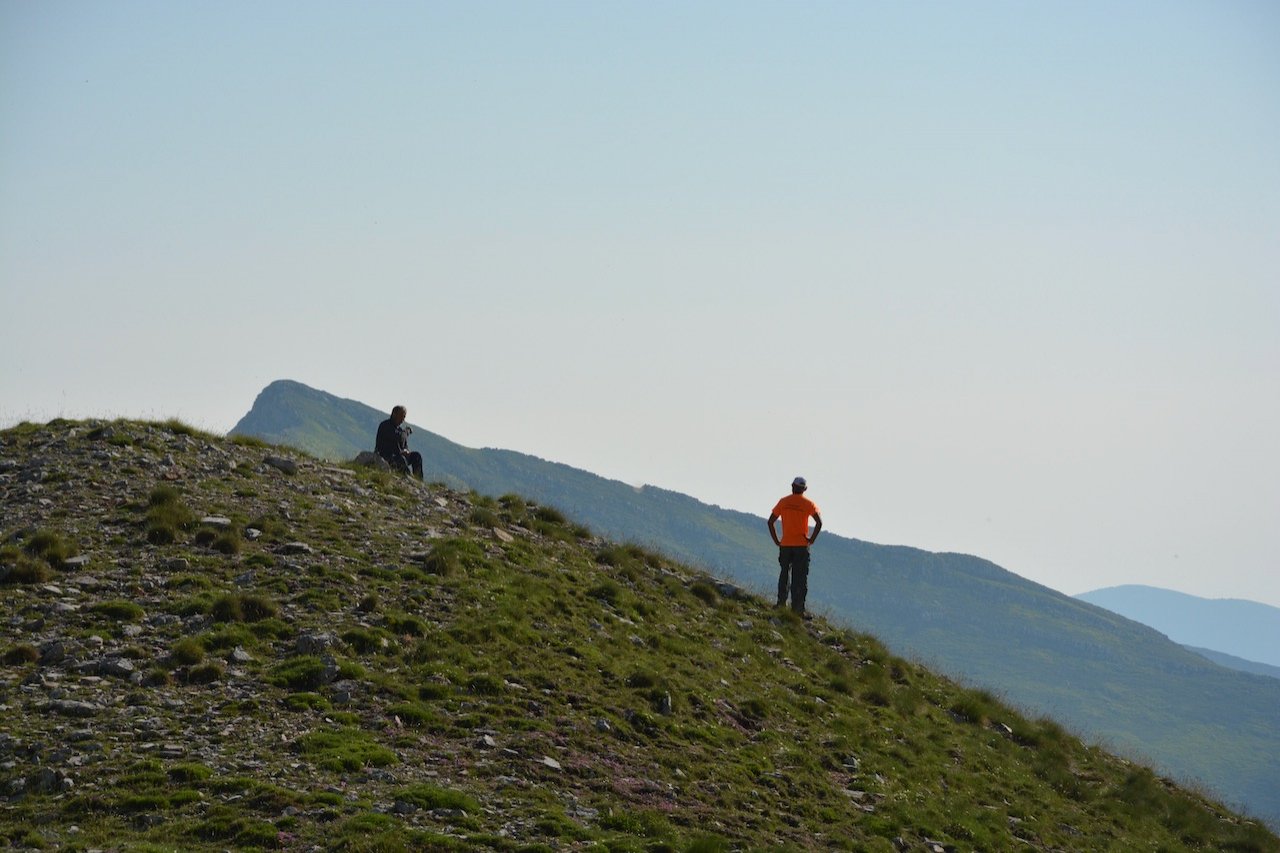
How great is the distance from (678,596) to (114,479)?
1428 centimetres

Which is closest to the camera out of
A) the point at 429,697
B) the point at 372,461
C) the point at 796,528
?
the point at 429,697

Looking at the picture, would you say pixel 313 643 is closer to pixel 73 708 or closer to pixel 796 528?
pixel 73 708

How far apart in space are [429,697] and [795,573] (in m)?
16.1

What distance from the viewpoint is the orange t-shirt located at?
33875 millimetres

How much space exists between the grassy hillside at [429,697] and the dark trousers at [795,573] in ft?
2.67

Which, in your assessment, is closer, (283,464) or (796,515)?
(283,464)

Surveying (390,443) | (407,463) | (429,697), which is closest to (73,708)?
(429,697)

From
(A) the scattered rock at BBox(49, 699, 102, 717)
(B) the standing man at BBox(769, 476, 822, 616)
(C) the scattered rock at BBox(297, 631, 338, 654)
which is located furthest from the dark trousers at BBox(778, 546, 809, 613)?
(A) the scattered rock at BBox(49, 699, 102, 717)

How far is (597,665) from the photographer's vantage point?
79.3 feet

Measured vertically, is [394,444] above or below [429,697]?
above

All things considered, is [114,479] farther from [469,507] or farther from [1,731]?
[1,731]

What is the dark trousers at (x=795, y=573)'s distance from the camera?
34281mm

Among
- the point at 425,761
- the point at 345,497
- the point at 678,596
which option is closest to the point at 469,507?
the point at 345,497

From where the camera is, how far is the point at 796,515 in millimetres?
33969
